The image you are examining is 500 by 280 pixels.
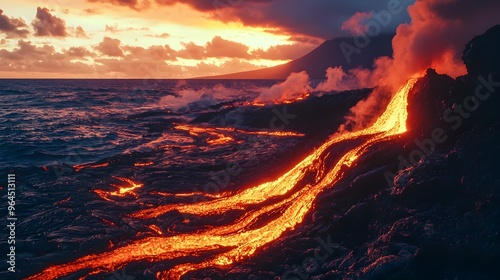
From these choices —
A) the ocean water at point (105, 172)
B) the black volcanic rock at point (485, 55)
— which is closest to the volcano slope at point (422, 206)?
the black volcanic rock at point (485, 55)

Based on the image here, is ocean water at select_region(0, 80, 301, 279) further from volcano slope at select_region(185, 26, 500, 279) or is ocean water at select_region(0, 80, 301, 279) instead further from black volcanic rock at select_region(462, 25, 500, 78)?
black volcanic rock at select_region(462, 25, 500, 78)

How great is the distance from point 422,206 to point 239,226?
746 cm

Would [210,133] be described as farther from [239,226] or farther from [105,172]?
[239,226]

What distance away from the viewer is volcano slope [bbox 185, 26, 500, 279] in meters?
9.95

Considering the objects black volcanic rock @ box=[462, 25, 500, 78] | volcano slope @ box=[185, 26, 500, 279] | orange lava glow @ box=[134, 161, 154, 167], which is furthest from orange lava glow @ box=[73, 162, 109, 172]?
black volcanic rock @ box=[462, 25, 500, 78]

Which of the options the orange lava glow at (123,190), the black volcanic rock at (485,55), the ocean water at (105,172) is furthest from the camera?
the orange lava glow at (123,190)

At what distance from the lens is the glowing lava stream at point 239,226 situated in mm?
13859

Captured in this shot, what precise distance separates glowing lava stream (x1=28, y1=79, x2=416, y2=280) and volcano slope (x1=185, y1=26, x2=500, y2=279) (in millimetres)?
782

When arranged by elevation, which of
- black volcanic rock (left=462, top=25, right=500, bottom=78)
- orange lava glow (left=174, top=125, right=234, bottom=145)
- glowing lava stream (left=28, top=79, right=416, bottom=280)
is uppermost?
black volcanic rock (left=462, top=25, right=500, bottom=78)

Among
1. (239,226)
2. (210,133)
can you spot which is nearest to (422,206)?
(239,226)

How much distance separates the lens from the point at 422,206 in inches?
480

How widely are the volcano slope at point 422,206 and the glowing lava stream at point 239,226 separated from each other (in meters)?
0.78

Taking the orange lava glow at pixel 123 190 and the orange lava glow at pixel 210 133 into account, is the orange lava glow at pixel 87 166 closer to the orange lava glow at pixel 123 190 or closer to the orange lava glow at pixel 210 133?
the orange lava glow at pixel 123 190

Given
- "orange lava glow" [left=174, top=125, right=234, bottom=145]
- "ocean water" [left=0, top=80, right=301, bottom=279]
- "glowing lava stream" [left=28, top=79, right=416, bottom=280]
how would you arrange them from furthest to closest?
"orange lava glow" [left=174, top=125, right=234, bottom=145] → "ocean water" [left=0, top=80, right=301, bottom=279] → "glowing lava stream" [left=28, top=79, right=416, bottom=280]
